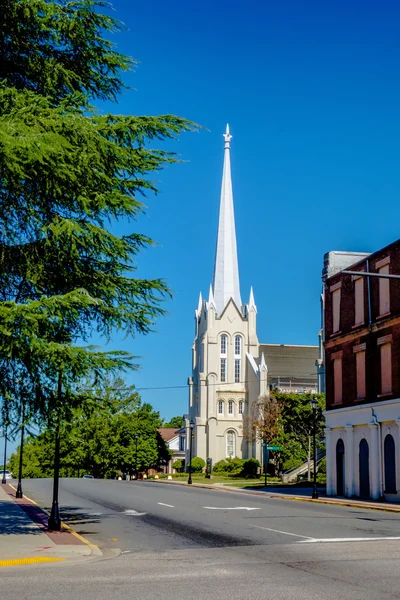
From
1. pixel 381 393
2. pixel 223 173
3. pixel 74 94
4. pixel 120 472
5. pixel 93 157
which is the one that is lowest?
pixel 120 472

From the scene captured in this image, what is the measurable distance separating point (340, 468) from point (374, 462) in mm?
4435

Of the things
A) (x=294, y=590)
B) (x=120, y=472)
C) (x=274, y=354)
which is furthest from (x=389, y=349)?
(x=274, y=354)

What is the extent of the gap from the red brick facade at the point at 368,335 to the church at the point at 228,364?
176ft

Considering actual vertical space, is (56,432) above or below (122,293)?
below

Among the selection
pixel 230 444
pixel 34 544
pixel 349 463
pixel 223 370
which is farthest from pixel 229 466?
pixel 34 544

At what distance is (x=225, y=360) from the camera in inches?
3954

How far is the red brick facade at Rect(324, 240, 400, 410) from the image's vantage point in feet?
112

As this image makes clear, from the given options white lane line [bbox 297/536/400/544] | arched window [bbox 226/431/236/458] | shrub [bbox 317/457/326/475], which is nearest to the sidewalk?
white lane line [bbox 297/536/400/544]

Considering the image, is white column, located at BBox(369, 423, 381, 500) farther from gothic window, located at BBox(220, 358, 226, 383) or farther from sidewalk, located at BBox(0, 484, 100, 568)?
gothic window, located at BBox(220, 358, 226, 383)

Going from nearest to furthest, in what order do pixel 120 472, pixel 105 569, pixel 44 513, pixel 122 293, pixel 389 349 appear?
pixel 105 569 → pixel 122 293 → pixel 44 513 → pixel 389 349 → pixel 120 472

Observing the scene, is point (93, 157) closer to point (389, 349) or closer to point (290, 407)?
point (389, 349)

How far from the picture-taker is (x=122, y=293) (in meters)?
17.0

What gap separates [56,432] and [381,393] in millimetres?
22579

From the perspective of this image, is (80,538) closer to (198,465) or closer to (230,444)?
(198,465)
